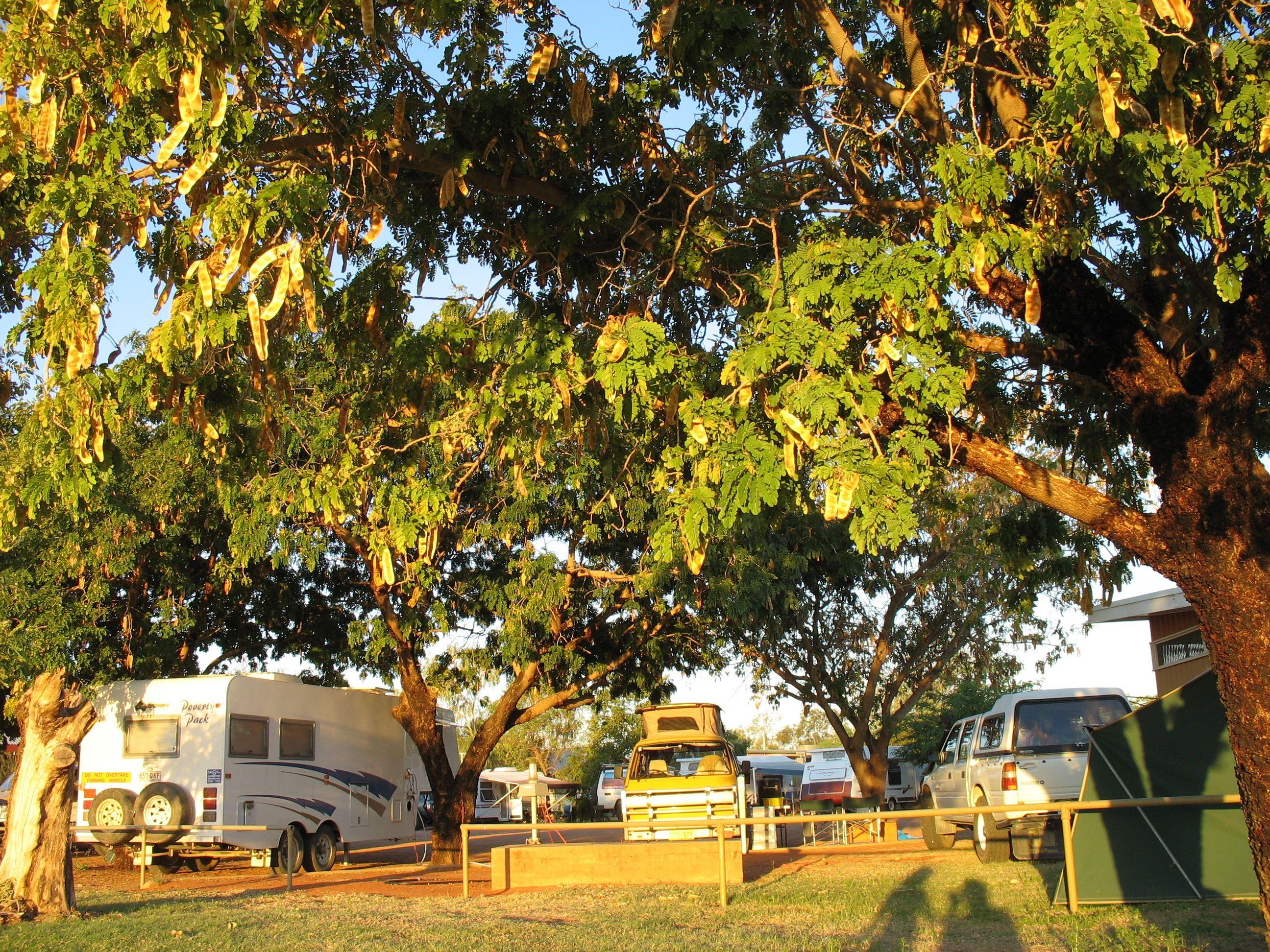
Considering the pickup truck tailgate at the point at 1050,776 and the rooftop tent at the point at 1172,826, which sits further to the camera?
the pickup truck tailgate at the point at 1050,776

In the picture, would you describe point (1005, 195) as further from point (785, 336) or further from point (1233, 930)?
point (1233, 930)

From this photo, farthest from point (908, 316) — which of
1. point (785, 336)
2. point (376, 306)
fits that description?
point (376, 306)

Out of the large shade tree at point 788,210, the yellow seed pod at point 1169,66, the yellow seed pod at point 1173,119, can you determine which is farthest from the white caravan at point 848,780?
the yellow seed pod at point 1169,66

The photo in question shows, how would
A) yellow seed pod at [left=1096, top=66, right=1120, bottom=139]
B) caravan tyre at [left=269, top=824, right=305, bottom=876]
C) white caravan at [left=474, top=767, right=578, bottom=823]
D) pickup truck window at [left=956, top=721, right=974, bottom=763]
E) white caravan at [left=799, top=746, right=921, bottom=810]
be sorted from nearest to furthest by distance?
yellow seed pod at [left=1096, top=66, right=1120, bottom=139]
pickup truck window at [left=956, top=721, right=974, bottom=763]
caravan tyre at [left=269, top=824, right=305, bottom=876]
white caravan at [left=474, top=767, right=578, bottom=823]
white caravan at [left=799, top=746, right=921, bottom=810]

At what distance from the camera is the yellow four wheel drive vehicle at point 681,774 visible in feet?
53.0

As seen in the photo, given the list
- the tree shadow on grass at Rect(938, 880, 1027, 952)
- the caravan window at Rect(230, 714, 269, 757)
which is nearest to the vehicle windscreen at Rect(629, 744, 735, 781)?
the caravan window at Rect(230, 714, 269, 757)

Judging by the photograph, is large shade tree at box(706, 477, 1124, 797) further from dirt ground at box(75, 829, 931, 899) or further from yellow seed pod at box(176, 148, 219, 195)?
yellow seed pod at box(176, 148, 219, 195)

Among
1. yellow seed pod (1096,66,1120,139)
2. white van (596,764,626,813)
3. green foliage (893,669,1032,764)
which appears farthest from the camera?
white van (596,764,626,813)

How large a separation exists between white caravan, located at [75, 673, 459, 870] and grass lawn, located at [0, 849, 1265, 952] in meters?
4.20

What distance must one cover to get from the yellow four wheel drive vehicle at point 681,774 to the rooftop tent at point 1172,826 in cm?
553

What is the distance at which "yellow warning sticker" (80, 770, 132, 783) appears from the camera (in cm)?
1688

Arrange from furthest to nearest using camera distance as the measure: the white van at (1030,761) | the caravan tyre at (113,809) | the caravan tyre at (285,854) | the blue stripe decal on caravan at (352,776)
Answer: the blue stripe decal on caravan at (352,776) < the caravan tyre at (285,854) < the caravan tyre at (113,809) < the white van at (1030,761)

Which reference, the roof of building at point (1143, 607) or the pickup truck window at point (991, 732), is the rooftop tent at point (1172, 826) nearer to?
the pickup truck window at point (991, 732)

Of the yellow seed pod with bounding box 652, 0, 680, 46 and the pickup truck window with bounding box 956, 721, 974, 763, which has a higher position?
the yellow seed pod with bounding box 652, 0, 680, 46
